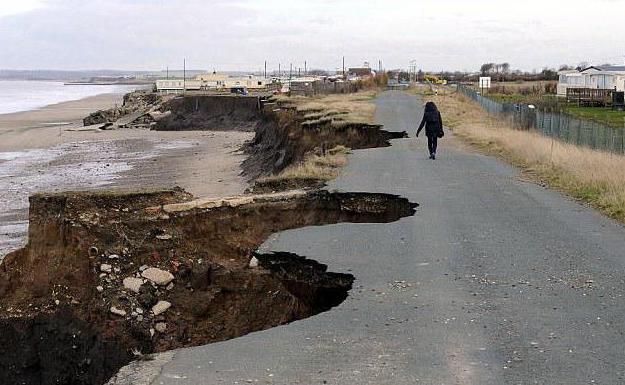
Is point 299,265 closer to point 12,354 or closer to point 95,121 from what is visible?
point 12,354

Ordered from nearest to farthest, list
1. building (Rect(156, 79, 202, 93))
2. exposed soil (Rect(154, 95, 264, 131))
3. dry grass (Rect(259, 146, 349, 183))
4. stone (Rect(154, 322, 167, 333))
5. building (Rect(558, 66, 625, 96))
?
1. stone (Rect(154, 322, 167, 333))
2. dry grass (Rect(259, 146, 349, 183))
3. exposed soil (Rect(154, 95, 264, 131))
4. building (Rect(558, 66, 625, 96))
5. building (Rect(156, 79, 202, 93))

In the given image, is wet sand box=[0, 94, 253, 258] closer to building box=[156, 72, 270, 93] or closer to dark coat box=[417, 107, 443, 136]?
dark coat box=[417, 107, 443, 136]

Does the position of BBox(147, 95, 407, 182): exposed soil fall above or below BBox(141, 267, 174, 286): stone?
above

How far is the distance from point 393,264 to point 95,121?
62793 mm

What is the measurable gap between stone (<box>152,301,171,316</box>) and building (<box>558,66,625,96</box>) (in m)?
62.7

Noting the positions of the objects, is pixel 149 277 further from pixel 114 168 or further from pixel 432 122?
pixel 114 168

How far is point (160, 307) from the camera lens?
789 centimetres

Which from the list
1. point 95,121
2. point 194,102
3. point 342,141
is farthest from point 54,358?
point 194,102

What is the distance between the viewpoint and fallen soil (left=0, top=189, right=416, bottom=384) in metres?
7.10

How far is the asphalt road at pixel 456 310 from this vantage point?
525 centimetres

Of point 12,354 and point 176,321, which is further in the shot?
point 176,321

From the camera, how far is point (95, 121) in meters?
67.2

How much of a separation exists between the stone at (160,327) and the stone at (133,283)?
78cm

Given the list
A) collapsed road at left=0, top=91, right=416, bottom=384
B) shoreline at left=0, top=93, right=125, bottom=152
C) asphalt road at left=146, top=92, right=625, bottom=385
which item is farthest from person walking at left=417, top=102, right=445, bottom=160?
shoreline at left=0, top=93, right=125, bottom=152
